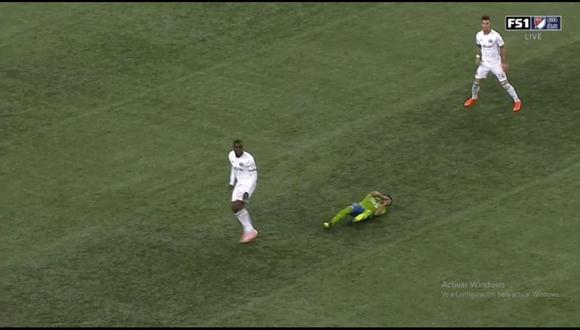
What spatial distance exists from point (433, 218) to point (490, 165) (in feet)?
9.17

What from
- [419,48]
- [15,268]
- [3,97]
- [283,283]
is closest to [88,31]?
[3,97]

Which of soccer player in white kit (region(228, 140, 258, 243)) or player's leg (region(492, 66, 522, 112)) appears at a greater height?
player's leg (region(492, 66, 522, 112))

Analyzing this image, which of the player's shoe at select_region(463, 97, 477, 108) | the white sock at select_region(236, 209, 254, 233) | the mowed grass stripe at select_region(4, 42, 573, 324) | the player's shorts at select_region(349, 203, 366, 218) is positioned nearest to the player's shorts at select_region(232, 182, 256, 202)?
the white sock at select_region(236, 209, 254, 233)

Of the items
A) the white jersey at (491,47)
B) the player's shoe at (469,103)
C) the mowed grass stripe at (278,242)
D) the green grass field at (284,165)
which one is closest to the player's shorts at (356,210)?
the green grass field at (284,165)

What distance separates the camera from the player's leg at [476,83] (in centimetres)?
3008

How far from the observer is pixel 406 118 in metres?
30.1

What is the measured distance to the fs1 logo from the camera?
3488cm

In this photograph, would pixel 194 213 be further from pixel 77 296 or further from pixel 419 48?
pixel 419 48

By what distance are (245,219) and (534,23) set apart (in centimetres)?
1432

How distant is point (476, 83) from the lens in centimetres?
3022

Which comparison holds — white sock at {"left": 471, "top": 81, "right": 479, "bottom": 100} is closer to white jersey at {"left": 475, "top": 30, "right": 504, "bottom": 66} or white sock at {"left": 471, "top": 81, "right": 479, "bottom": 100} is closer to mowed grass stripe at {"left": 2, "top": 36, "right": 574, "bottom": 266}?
mowed grass stripe at {"left": 2, "top": 36, "right": 574, "bottom": 266}

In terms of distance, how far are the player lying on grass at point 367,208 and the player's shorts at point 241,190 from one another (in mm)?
1786

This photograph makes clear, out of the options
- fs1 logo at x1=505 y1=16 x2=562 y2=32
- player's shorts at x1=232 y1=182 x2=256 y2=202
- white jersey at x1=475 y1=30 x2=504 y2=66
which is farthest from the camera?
fs1 logo at x1=505 y1=16 x2=562 y2=32

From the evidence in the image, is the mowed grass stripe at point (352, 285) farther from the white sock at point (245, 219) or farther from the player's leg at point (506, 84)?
the player's leg at point (506, 84)
